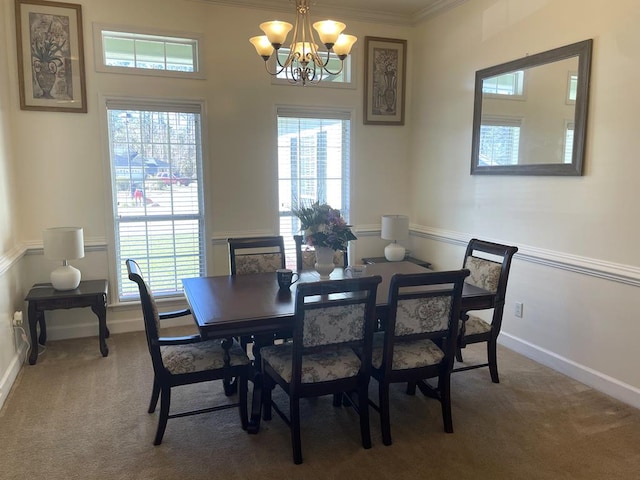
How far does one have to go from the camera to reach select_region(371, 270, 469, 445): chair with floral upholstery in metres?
2.51

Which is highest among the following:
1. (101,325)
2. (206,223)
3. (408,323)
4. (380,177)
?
(380,177)

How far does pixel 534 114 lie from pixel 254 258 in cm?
241

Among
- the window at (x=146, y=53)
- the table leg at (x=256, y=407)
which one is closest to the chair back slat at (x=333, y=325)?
the table leg at (x=256, y=407)

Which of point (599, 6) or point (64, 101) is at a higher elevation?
point (599, 6)

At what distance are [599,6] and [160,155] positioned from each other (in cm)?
361

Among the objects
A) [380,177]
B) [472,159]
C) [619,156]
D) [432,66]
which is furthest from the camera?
[380,177]

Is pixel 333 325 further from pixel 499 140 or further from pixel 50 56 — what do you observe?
pixel 50 56

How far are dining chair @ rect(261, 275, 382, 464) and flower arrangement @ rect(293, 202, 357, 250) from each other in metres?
0.67

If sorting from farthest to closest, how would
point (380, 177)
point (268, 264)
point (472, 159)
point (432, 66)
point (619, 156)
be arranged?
point (380, 177)
point (432, 66)
point (472, 159)
point (268, 264)
point (619, 156)

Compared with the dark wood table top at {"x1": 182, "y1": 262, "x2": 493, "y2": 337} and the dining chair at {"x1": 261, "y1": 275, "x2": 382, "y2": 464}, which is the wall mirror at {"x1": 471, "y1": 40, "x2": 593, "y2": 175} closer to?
the dark wood table top at {"x1": 182, "y1": 262, "x2": 493, "y2": 337}

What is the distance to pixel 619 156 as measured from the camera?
3.09 meters

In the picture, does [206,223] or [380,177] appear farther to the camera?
[380,177]

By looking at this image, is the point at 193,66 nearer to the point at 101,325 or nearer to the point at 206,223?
the point at 206,223

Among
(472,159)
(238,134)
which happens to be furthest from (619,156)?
(238,134)
